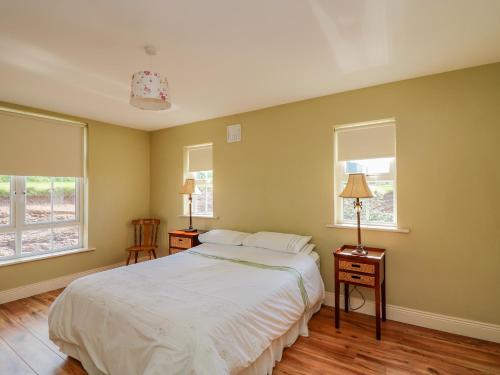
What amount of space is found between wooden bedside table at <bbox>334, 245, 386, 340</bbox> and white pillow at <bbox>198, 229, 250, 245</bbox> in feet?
4.10

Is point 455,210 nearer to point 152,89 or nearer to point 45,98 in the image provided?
point 152,89

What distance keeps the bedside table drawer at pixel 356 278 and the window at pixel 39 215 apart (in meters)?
3.74

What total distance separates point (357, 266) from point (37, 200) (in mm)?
4031

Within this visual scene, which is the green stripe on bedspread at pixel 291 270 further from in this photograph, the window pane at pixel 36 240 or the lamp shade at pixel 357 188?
the window pane at pixel 36 240

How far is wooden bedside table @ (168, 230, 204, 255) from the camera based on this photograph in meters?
3.77

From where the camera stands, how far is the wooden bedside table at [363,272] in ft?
8.05

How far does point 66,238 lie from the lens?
396 centimetres

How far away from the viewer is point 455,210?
253cm

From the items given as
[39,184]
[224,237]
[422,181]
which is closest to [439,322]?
[422,181]

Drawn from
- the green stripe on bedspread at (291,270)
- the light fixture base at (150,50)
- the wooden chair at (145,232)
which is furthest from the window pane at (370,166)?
the wooden chair at (145,232)

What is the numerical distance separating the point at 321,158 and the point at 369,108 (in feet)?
2.38

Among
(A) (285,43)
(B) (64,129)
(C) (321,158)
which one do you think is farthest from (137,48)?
(B) (64,129)

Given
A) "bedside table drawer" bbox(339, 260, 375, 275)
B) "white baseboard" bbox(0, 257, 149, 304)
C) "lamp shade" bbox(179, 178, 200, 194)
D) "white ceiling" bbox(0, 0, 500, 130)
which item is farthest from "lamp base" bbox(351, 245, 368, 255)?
"white baseboard" bbox(0, 257, 149, 304)

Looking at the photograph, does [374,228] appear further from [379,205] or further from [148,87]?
[148,87]
